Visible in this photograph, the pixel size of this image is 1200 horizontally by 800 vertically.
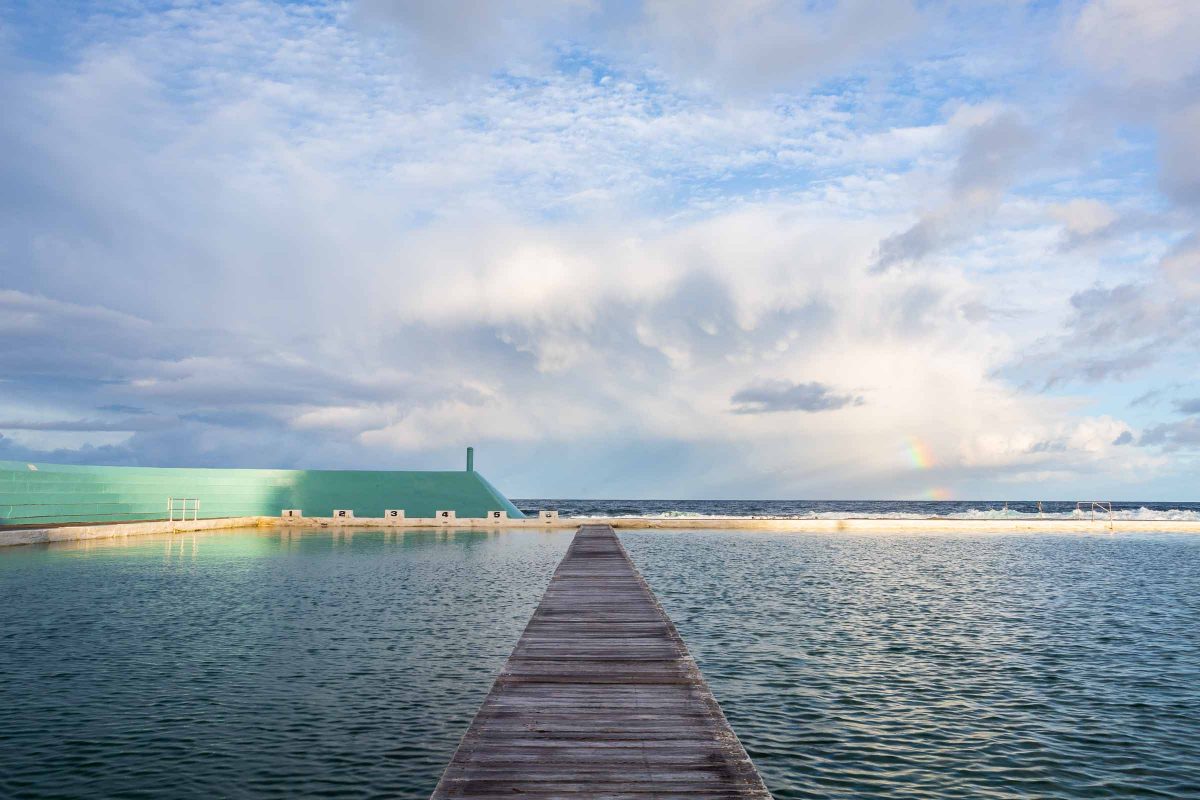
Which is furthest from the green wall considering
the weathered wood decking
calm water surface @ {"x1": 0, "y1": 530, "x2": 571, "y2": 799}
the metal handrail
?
the weathered wood decking

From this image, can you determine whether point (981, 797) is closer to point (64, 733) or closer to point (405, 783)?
point (405, 783)

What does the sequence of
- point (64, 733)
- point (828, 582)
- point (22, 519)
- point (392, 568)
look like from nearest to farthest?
point (64, 733), point (828, 582), point (392, 568), point (22, 519)

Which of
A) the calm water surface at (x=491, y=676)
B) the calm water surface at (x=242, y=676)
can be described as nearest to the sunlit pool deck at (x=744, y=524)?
the calm water surface at (x=491, y=676)

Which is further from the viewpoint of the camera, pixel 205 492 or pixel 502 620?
pixel 205 492

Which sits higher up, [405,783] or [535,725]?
[535,725]

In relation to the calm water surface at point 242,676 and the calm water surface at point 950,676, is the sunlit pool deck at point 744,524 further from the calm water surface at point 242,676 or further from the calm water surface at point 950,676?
the calm water surface at point 950,676

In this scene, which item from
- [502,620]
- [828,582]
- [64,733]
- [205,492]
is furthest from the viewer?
[205,492]

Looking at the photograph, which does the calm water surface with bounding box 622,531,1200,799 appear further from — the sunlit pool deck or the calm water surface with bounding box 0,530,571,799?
the sunlit pool deck

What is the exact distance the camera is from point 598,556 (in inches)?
1061

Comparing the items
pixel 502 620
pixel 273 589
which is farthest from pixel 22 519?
pixel 502 620

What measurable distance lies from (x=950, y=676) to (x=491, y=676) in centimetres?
789

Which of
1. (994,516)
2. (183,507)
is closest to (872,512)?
(994,516)

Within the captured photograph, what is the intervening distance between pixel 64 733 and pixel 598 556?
725 inches

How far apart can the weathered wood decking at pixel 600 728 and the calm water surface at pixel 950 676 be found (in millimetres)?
1267
